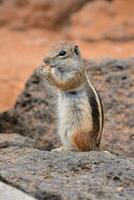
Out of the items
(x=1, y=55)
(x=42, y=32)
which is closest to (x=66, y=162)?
(x=1, y=55)

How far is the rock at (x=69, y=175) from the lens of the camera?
5.58 m

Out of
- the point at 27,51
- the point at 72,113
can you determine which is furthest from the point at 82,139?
the point at 27,51

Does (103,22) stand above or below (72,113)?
above

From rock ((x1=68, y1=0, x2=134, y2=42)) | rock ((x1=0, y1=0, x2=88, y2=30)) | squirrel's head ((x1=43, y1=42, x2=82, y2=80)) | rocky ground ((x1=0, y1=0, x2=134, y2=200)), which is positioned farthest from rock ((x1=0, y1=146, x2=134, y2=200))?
rock ((x1=0, y1=0, x2=88, y2=30))

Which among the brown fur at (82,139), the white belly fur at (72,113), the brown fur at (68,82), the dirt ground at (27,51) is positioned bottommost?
the brown fur at (82,139)

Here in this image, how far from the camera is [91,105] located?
24.1 ft

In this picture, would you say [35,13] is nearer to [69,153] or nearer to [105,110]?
[105,110]

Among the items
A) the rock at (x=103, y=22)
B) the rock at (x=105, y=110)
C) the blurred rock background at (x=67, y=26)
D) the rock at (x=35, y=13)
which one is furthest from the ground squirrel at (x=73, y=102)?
the rock at (x=35, y=13)

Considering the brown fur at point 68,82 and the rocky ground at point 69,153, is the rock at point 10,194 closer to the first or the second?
the rocky ground at point 69,153

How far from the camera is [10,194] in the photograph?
18.5 feet

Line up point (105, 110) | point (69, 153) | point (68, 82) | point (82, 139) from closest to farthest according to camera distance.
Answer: point (69, 153), point (82, 139), point (68, 82), point (105, 110)

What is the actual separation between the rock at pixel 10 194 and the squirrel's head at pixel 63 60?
200 centimetres

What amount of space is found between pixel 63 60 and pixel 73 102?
47 cm

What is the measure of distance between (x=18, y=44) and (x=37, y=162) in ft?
35.7
